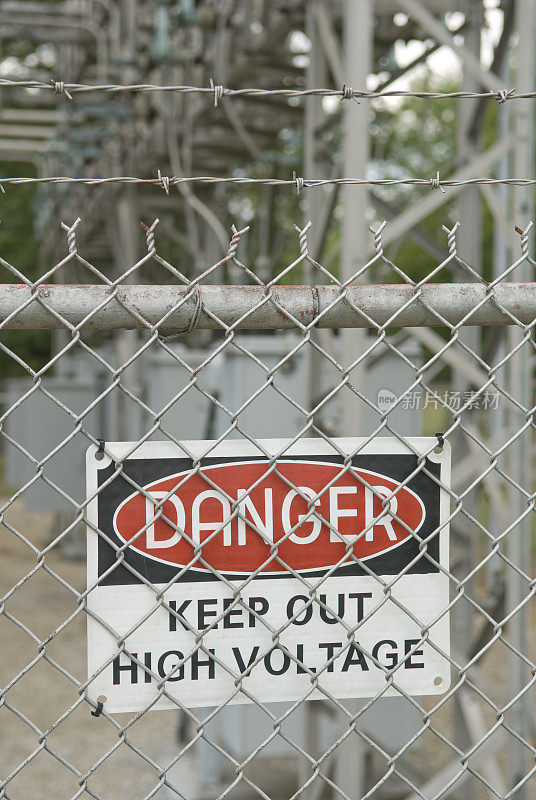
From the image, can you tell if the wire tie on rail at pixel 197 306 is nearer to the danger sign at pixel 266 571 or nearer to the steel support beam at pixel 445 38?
the danger sign at pixel 266 571

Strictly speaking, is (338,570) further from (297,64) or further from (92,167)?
(92,167)

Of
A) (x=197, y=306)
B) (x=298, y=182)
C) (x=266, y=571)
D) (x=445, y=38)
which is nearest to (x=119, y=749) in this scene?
(x=266, y=571)

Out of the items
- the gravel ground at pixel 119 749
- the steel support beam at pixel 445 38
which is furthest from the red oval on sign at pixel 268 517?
the steel support beam at pixel 445 38

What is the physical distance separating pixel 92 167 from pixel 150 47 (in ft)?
12.0

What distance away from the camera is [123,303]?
69.1 inches

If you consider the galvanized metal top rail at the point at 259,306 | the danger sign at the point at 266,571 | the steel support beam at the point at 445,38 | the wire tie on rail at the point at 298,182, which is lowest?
the danger sign at the point at 266,571

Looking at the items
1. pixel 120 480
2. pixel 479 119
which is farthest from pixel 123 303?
pixel 479 119

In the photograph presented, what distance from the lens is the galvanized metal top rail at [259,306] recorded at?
1.73 metres

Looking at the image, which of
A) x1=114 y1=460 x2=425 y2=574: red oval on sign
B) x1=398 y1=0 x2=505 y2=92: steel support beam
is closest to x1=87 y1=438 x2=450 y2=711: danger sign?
x1=114 y1=460 x2=425 y2=574: red oval on sign

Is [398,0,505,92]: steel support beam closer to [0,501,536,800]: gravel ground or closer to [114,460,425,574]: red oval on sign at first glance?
[0,501,536,800]: gravel ground

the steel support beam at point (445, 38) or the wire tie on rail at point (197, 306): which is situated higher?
the steel support beam at point (445, 38)

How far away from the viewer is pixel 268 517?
1.84 m

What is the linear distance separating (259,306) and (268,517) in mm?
436

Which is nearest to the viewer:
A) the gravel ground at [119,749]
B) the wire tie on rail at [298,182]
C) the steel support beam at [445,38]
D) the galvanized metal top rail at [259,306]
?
the galvanized metal top rail at [259,306]
